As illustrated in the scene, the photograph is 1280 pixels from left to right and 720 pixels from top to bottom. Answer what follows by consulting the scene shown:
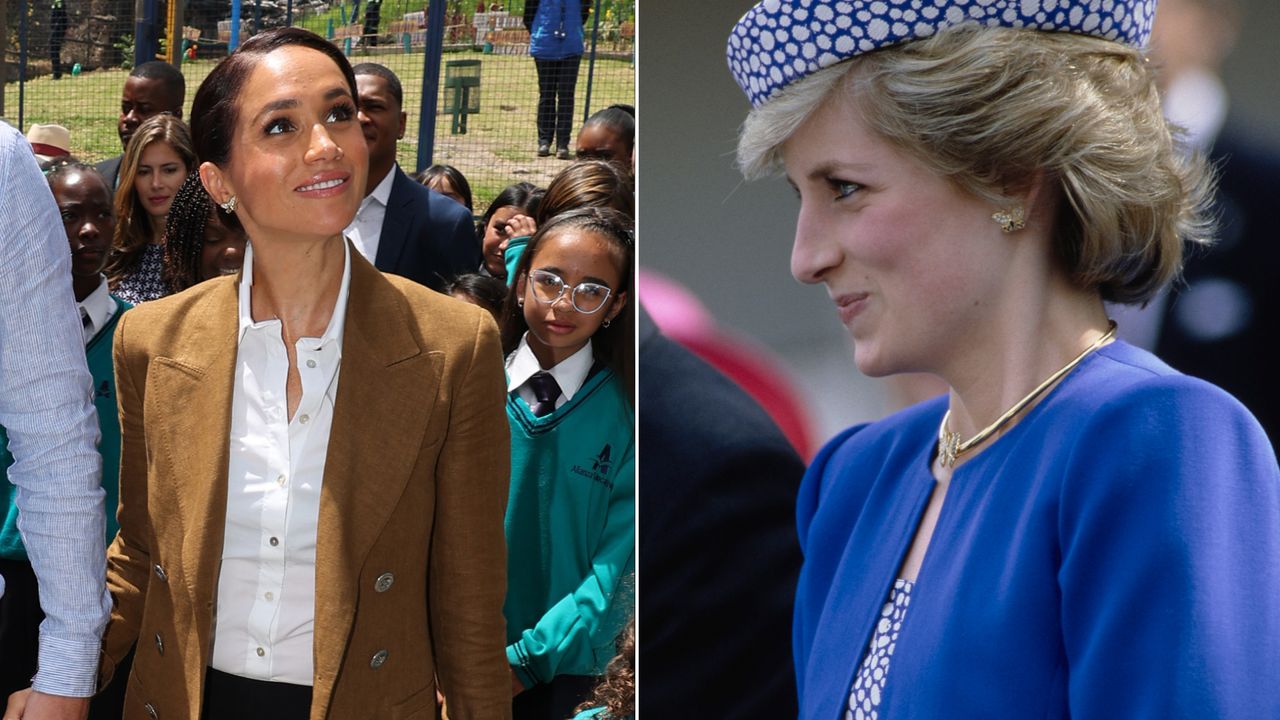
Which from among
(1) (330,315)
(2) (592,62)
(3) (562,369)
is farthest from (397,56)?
(1) (330,315)

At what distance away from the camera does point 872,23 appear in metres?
1.19

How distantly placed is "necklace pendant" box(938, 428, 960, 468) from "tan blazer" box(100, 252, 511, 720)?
2.43ft

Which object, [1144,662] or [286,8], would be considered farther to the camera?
[286,8]

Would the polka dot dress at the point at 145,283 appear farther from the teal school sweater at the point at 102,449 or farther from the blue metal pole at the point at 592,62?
the blue metal pole at the point at 592,62

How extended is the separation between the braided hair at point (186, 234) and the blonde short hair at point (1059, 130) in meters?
2.02

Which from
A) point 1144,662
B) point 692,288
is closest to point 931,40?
point 1144,662

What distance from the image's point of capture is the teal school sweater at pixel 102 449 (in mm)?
2455

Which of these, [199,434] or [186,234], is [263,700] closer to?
[199,434]

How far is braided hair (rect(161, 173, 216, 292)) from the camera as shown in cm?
283

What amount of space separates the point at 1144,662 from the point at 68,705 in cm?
146

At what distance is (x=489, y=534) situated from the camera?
1.85 m

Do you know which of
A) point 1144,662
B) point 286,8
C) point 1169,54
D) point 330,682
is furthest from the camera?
point 286,8

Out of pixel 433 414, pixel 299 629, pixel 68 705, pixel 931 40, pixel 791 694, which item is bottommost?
pixel 791 694

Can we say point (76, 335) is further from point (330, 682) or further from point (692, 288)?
point (692, 288)
